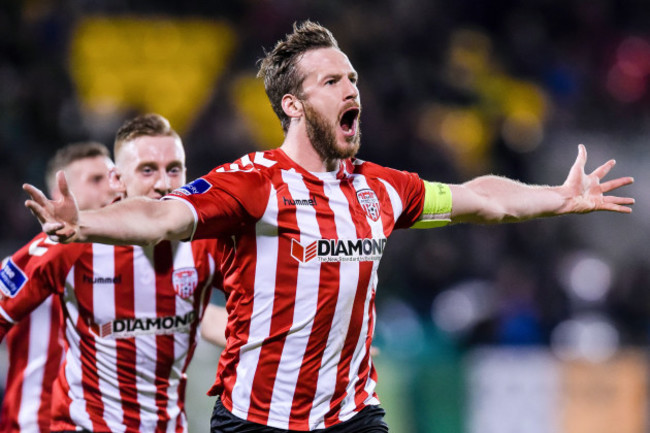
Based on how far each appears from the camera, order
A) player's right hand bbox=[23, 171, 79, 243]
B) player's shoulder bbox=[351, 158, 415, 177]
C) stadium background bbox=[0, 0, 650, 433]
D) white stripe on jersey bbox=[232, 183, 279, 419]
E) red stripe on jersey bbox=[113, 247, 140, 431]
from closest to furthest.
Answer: player's right hand bbox=[23, 171, 79, 243]
white stripe on jersey bbox=[232, 183, 279, 419]
player's shoulder bbox=[351, 158, 415, 177]
red stripe on jersey bbox=[113, 247, 140, 431]
stadium background bbox=[0, 0, 650, 433]

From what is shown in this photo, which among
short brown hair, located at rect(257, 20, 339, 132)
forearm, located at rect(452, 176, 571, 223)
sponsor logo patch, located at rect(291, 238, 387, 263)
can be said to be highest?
short brown hair, located at rect(257, 20, 339, 132)

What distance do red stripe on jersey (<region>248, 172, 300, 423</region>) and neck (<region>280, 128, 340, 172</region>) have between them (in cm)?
21

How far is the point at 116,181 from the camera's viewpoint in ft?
14.1

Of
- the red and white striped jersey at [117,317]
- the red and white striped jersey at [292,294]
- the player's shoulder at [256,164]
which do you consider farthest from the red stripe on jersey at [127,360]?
the player's shoulder at [256,164]

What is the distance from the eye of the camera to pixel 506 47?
1325cm

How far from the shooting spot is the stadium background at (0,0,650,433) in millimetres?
7918

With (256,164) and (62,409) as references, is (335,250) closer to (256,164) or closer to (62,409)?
(256,164)

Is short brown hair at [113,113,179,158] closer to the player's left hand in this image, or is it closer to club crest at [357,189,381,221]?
club crest at [357,189,381,221]

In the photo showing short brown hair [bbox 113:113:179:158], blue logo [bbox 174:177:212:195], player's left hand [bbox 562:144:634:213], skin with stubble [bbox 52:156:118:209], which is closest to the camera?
blue logo [bbox 174:177:212:195]

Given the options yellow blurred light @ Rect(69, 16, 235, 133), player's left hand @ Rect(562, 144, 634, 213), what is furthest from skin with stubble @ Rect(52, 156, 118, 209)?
yellow blurred light @ Rect(69, 16, 235, 133)

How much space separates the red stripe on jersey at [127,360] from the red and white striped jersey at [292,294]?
2.55 ft

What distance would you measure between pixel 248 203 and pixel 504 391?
5261 mm

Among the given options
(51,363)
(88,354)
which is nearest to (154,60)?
(51,363)

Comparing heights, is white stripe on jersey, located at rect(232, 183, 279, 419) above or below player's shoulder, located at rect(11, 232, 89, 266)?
below
